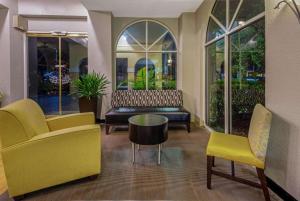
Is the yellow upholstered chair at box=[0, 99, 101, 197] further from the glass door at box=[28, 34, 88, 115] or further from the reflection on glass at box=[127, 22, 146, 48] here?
the reflection on glass at box=[127, 22, 146, 48]

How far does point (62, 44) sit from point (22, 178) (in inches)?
213

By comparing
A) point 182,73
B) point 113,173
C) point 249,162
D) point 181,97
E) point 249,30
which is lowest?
point 113,173

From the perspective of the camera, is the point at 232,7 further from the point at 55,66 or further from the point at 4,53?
the point at 4,53

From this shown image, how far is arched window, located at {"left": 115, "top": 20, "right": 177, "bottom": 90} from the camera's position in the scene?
6801 millimetres

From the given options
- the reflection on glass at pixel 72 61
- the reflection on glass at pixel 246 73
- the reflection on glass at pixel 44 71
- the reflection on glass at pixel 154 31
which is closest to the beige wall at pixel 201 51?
the reflection on glass at pixel 154 31

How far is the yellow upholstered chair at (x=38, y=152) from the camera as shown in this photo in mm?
2312

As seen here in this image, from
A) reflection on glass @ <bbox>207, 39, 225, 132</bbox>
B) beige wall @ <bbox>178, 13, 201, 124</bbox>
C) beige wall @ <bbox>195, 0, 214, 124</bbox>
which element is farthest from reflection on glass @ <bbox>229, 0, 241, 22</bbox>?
beige wall @ <bbox>178, 13, 201, 124</bbox>

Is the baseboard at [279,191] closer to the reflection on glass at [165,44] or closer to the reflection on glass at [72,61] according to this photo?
the reflection on glass at [165,44]

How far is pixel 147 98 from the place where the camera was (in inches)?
245

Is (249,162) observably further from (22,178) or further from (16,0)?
(16,0)

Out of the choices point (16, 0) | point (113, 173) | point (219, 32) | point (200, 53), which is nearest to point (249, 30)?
point (219, 32)

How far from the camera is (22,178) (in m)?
2.35

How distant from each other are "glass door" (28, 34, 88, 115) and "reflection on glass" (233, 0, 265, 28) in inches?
188

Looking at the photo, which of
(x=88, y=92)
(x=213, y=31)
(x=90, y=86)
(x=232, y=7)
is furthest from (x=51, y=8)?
(x=232, y=7)
